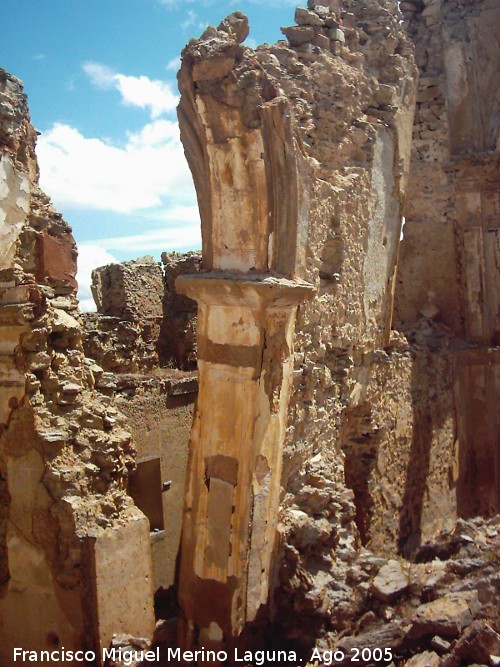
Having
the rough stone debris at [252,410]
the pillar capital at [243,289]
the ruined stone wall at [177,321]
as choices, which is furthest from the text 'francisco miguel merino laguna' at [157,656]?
the ruined stone wall at [177,321]

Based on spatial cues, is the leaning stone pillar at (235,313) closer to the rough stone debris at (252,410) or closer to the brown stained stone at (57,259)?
the rough stone debris at (252,410)

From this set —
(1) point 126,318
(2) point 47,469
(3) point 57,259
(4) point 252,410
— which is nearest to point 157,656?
(2) point 47,469

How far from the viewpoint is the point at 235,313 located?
4.52 metres

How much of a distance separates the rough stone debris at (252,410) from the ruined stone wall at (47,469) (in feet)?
0.05

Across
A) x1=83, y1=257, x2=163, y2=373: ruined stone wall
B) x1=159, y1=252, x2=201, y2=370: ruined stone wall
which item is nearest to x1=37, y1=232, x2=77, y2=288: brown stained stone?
x1=83, y1=257, x2=163, y2=373: ruined stone wall

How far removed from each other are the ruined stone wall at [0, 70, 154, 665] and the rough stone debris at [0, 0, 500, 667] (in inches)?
0.6

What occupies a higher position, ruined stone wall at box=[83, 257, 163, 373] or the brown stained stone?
the brown stained stone

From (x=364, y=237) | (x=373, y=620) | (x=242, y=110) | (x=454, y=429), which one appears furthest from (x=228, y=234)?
(x=454, y=429)

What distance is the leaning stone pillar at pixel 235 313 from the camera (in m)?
4.41

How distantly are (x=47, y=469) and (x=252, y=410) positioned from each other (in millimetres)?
1528

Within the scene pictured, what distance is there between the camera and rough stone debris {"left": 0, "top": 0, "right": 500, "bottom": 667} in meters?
4.49

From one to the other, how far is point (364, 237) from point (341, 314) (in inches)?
33.5

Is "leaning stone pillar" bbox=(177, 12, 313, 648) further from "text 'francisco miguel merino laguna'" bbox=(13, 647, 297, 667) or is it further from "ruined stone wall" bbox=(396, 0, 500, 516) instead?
"ruined stone wall" bbox=(396, 0, 500, 516)

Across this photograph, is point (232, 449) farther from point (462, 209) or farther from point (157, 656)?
point (462, 209)
